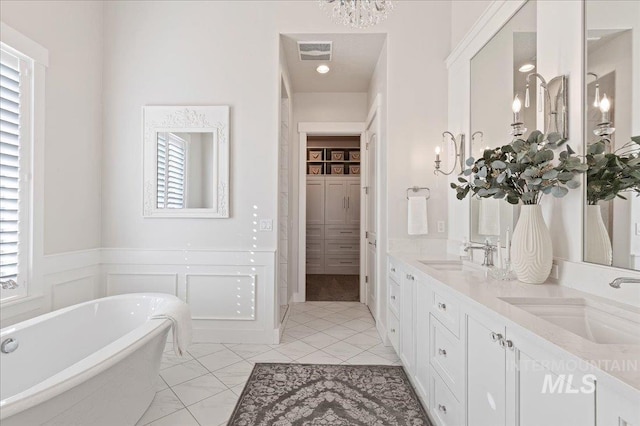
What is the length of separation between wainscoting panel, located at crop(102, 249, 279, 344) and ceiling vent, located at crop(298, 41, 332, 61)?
84.8 inches

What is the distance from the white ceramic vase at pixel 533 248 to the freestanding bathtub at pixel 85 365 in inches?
79.7

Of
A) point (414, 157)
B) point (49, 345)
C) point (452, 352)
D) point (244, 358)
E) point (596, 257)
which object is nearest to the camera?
point (596, 257)

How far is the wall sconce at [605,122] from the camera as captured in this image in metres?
1.32

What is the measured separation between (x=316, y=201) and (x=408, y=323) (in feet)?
15.4

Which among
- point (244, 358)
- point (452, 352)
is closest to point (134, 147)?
point (244, 358)

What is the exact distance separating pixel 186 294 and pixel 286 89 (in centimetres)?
259

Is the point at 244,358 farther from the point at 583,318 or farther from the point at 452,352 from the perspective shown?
the point at 583,318

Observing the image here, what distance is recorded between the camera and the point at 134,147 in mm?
3100

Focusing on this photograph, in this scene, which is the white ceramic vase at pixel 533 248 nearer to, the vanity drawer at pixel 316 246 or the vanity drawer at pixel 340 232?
the vanity drawer at pixel 340 232

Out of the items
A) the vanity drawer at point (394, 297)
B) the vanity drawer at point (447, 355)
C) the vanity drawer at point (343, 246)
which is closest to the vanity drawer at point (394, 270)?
the vanity drawer at point (394, 297)

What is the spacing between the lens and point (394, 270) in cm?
274

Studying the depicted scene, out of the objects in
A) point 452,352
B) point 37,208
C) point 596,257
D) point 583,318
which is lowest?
point 452,352

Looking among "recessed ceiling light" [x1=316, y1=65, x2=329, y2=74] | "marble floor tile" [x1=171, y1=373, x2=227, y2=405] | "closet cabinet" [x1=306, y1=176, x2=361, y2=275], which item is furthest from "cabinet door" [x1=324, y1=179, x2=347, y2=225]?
"marble floor tile" [x1=171, y1=373, x2=227, y2=405]

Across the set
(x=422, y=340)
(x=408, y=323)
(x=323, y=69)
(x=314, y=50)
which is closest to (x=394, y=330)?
(x=408, y=323)
